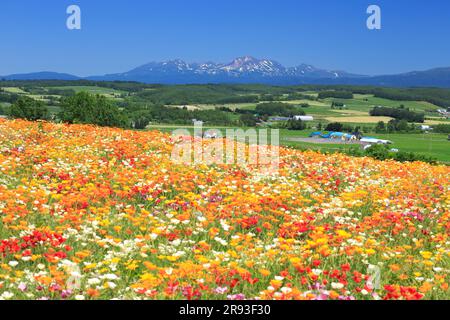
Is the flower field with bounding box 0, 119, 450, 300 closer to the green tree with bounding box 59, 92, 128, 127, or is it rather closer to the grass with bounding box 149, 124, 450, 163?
the green tree with bounding box 59, 92, 128, 127

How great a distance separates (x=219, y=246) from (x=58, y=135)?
36.8 feet

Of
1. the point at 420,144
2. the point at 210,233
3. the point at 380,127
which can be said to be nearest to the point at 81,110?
the point at 210,233

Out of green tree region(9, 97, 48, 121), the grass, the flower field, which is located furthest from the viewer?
the grass

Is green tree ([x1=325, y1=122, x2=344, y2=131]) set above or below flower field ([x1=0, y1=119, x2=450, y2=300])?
below

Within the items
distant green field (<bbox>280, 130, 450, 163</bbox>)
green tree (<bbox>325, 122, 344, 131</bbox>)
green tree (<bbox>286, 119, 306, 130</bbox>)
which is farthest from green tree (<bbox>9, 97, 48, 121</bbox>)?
green tree (<bbox>325, 122, 344, 131</bbox>)

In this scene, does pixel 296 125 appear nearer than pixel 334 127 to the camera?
Yes

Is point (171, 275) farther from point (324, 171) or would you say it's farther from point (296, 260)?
point (324, 171)

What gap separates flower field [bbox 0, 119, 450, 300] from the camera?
174 inches

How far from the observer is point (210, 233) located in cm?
600

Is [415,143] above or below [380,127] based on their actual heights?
below

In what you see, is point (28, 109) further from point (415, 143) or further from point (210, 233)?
point (415, 143)

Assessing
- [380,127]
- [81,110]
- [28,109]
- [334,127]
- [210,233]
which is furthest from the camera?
[334,127]

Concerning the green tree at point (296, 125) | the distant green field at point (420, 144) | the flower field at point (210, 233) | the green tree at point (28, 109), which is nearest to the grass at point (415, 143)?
the distant green field at point (420, 144)
